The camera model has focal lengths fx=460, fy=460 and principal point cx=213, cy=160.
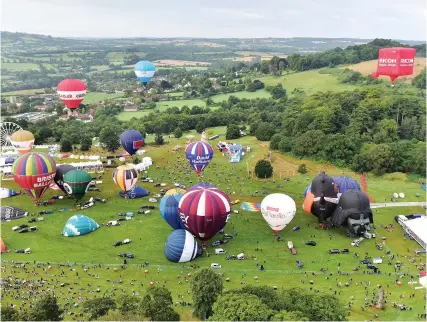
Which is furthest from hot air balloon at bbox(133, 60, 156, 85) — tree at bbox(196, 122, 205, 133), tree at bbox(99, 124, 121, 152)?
tree at bbox(196, 122, 205, 133)

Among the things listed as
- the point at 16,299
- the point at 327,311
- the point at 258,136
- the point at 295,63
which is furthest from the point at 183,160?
the point at 295,63

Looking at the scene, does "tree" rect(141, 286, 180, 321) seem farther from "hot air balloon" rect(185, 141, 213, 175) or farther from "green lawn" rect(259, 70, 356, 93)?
"green lawn" rect(259, 70, 356, 93)

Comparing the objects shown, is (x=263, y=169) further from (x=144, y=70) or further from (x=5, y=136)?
(x=5, y=136)

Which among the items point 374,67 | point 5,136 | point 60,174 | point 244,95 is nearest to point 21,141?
point 5,136

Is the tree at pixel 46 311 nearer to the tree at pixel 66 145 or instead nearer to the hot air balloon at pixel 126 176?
the hot air balloon at pixel 126 176

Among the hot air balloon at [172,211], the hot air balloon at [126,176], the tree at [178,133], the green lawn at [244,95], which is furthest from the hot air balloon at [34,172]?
the green lawn at [244,95]

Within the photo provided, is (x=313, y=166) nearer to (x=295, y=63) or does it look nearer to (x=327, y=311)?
(x=327, y=311)
